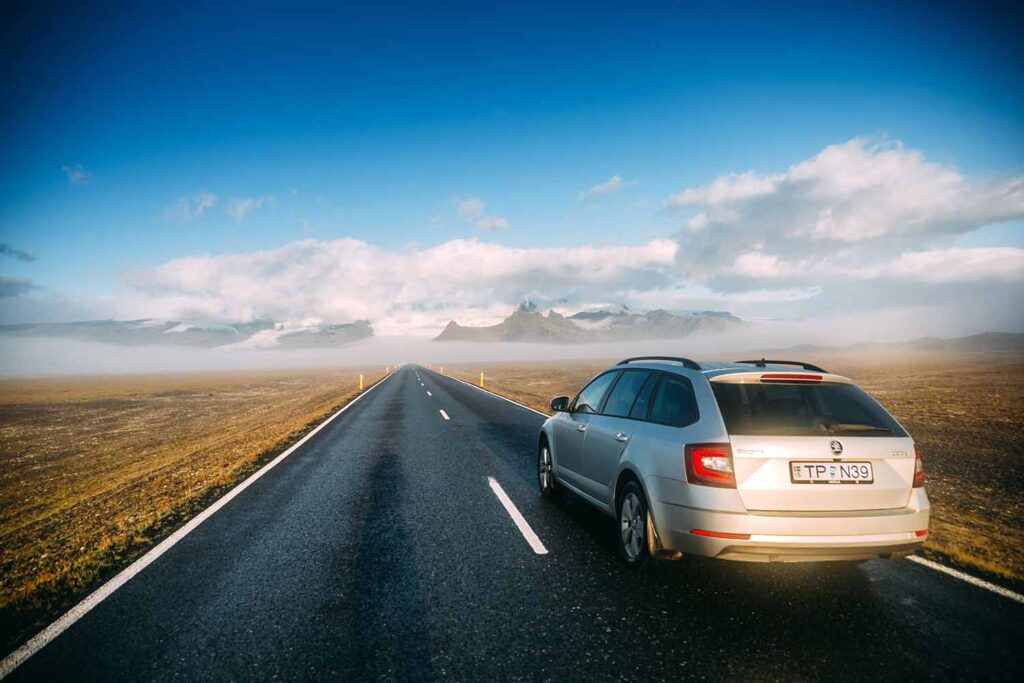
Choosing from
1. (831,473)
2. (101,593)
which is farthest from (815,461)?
(101,593)

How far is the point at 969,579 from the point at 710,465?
8.92 ft

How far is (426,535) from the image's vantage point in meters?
5.37

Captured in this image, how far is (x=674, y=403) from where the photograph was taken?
4449 mm

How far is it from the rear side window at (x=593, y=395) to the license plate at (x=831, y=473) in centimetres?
242

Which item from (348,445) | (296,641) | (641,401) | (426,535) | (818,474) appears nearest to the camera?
(296,641)

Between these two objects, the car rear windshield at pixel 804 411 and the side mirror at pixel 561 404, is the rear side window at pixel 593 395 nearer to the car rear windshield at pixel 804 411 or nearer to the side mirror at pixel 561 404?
the side mirror at pixel 561 404

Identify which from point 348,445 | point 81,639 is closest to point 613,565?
point 81,639

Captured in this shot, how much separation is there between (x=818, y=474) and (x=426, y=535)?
377 cm

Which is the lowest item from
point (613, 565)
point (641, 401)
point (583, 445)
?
point (613, 565)

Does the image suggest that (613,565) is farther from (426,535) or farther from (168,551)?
(168,551)

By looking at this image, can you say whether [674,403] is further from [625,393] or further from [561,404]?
[561,404]

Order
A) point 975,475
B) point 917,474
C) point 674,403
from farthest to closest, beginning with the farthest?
point 975,475 → point 674,403 → point 917,474

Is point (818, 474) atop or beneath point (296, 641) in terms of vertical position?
atop

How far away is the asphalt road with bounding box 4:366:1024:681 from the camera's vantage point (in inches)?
118
